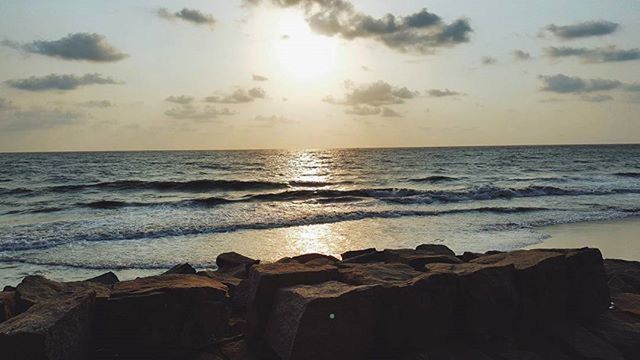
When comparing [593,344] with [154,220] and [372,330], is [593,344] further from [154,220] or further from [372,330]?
[154,220]

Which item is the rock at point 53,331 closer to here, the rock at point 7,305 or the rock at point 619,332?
the rock at point 7,305

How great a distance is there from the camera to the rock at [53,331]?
3869 millimetres

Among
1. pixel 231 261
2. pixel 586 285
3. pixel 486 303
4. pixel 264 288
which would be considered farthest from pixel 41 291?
pixel 586 285

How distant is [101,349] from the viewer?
4.57 m

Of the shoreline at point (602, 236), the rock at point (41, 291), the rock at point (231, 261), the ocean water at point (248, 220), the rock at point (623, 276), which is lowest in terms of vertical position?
the ocean water at point (248, 220)

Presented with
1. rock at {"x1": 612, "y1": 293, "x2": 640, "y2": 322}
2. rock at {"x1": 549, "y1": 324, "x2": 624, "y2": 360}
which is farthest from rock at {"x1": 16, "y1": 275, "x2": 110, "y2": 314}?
rock at {"x1": 612, "y1": 293, "x2": 640, "y2": 322}

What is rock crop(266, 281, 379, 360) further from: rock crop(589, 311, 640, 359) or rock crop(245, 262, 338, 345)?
rock crop(589, 311, 640, 359)

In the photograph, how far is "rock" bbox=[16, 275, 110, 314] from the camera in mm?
5104

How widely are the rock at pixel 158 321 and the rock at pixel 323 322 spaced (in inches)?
24.4

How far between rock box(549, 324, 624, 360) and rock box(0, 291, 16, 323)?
5360 millimetres

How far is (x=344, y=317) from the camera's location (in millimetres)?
4469

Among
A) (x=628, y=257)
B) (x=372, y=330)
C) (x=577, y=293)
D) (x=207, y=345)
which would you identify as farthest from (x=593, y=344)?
(x=628, y=257)

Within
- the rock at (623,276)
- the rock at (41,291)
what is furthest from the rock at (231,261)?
the rock at (623,276)

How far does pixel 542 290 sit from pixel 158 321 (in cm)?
391
